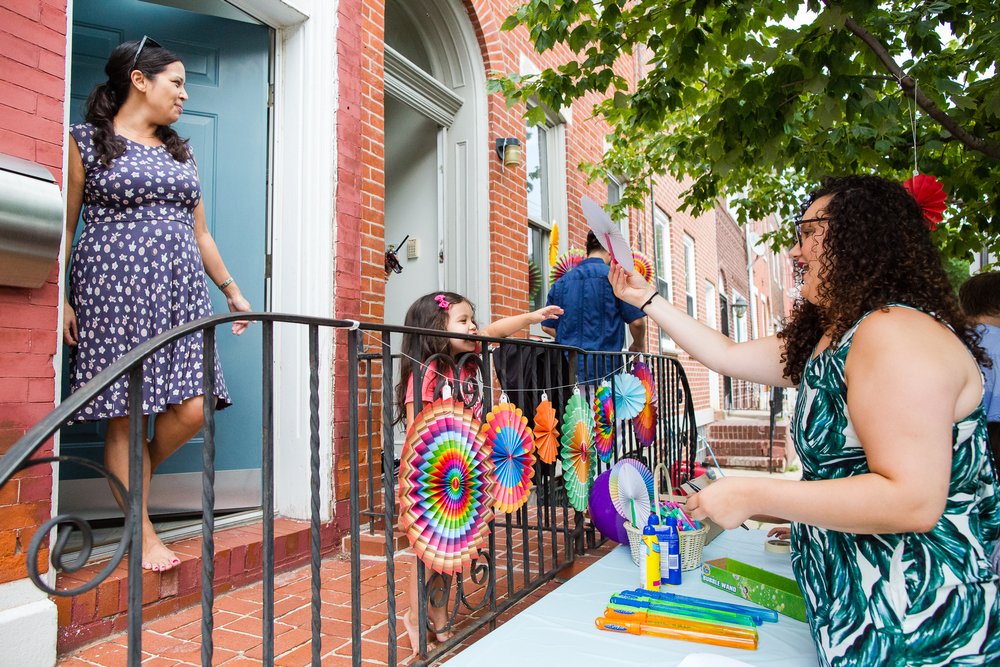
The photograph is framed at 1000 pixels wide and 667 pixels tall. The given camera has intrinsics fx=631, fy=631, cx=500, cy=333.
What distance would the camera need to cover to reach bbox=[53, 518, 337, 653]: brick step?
A: 2.23 meters

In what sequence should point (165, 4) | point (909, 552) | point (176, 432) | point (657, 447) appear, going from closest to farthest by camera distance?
point (909, 552)
point (176, 432)
point (165, 4)
point (657, 447)

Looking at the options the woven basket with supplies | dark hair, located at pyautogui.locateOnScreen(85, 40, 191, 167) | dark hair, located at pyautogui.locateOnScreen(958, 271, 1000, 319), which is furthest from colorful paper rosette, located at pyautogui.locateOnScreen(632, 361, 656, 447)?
dark hair, located at pyautogui.locateOnScreen(85, 40, 191, 167)

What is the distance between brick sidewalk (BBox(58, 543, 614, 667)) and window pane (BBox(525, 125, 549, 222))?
4.09 metres

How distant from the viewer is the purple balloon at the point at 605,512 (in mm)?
2984

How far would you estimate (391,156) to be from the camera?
17.9 ft

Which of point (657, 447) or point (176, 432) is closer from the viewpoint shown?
point (176, 432)

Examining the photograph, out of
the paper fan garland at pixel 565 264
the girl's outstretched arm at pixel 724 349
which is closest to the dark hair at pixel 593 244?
the paper fan garland at pixel 565 264

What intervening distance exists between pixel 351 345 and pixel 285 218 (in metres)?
2.02

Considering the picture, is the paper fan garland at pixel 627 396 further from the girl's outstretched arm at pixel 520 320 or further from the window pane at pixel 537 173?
the window pane at pixel 537 173

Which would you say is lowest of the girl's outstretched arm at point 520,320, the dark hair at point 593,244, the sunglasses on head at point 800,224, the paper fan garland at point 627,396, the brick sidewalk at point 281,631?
the brick sidewalk at point 281,631

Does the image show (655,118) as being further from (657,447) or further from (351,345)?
(351,345)

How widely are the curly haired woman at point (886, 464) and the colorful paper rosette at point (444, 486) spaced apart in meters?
0.72

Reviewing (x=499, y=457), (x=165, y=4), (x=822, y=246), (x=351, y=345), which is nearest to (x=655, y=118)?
(x=822, y=246)

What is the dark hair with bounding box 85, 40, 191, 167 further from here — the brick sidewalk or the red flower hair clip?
the red flower hair clip
